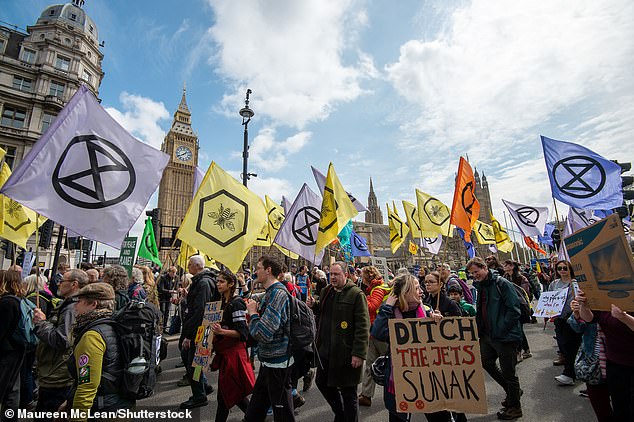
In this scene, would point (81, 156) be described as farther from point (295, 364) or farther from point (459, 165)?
point (459, 165)

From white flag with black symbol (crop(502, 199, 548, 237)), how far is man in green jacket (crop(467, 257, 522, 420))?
9.50m

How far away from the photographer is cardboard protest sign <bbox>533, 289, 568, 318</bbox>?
5.54m

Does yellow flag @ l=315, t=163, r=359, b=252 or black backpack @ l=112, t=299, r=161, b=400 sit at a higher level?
yellow flag @ l=315, t=163, r=359, b=252

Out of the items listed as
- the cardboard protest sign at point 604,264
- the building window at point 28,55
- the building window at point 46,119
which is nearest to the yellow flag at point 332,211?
the cardboard protest sign at point 604,264

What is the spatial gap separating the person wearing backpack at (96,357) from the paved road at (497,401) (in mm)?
2276

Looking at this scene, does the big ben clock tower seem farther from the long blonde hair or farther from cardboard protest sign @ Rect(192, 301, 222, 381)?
the long blonde hair

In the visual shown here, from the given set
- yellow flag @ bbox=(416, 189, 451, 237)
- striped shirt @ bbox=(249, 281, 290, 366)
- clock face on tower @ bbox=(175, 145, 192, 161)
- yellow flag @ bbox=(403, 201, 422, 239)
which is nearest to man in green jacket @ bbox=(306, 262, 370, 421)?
striped shirt @ bbox=(249, 281, 290, 366)

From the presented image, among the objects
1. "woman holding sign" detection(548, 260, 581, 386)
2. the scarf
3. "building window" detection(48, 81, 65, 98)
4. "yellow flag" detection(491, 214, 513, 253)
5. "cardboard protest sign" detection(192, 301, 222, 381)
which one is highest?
"building window" detection(48, 81, 65, 98)

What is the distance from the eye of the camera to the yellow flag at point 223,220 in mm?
4770

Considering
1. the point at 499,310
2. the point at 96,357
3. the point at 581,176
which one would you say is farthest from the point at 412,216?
the point at 96,357

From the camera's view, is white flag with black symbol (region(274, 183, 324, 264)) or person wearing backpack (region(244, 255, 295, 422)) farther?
white flag with black symbol (region(274, 183, 324, 264))

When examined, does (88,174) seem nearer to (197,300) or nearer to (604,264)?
(197,300)

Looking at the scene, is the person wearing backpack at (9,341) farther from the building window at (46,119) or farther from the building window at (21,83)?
the building window at (21,83)

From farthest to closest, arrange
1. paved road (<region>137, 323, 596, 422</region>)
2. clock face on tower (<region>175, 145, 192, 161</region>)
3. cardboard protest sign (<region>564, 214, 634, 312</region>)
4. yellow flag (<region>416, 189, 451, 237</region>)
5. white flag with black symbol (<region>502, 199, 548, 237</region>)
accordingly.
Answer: clock face on tower (<region>175, 145, 192, 161</region>) → white flag with black symbol (<region>502, 199, 548, 237</region>) → yellow flag (<region>416, 189, 451, 237</region>) → paved road (<region>137, 323, 596, 422</region>) → cardboard protest sign (<region>564, 214, 634, 312</region>)
